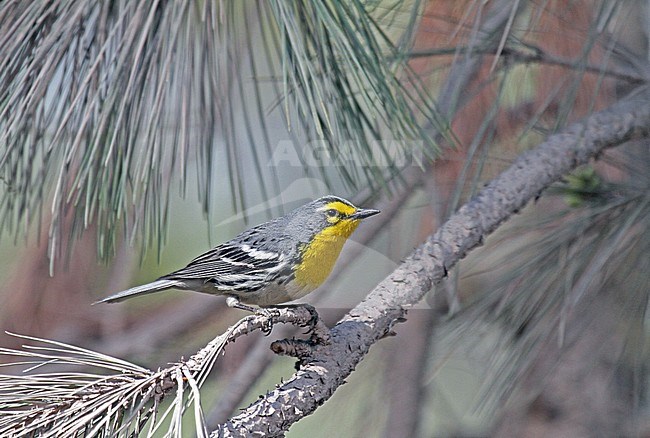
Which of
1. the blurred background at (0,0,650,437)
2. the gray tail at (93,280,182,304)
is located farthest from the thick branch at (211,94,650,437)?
the gray tail at (93,280,182,304)

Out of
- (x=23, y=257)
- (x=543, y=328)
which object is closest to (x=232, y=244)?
(x=543, y=328)

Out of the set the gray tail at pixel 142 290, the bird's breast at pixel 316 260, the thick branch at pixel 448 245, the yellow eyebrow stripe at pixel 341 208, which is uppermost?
the gray tail at pixel 142 290

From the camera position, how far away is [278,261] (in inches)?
33.2

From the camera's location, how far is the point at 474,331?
1022mm

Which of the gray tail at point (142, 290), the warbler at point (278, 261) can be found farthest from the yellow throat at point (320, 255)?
the gray tail at point (142, 290)

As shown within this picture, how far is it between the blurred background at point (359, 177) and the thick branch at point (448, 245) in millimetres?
52

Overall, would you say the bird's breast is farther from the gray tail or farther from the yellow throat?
the gray tail

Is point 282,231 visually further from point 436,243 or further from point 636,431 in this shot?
point 636,431

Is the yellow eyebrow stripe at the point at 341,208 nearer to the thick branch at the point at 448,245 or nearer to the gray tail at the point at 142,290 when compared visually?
the thick branch at the point at 448,245

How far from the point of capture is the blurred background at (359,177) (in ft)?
2.06

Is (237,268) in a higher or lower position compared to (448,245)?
higher

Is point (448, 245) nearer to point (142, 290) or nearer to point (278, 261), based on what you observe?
point (278, 261)

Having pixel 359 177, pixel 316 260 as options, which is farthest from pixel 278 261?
pixel 359 177

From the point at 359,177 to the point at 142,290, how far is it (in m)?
0.28
